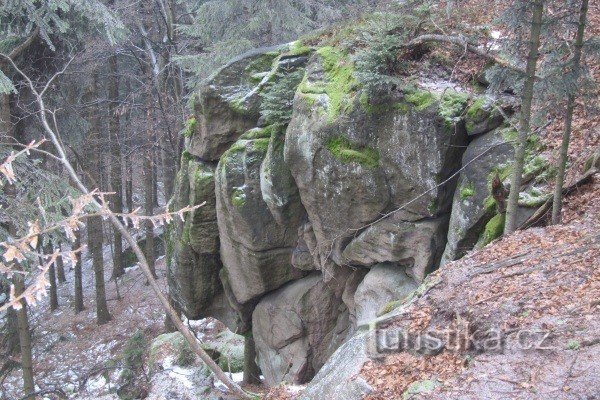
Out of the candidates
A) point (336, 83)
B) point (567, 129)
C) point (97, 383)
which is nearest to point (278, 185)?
point (336, 83)

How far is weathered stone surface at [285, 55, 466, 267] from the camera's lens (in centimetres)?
789

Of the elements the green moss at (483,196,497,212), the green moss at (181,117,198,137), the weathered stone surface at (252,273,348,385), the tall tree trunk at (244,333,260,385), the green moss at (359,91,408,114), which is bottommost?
the tall tree trunk at (244,333,260,385)

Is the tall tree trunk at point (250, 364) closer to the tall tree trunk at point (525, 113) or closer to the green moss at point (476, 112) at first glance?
the green moss at point (476, 112)

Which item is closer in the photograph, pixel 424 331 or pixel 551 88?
pixel 424 331

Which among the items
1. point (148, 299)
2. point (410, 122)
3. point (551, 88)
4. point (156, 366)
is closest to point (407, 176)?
point (410, 122)

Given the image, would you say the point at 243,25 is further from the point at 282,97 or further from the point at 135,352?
the point at 135,352

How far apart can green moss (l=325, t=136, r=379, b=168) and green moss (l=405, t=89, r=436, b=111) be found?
3.28 ft

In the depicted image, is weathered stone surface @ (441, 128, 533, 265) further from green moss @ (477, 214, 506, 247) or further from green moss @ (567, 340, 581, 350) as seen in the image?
green moss @ (567, 340, 581, 350)

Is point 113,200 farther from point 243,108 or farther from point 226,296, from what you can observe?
point 243,108

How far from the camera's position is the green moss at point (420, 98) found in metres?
7.83

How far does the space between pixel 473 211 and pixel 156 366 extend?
324 inches

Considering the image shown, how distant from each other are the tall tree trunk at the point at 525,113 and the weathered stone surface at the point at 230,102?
19.4 feet

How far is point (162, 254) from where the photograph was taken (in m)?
24.0

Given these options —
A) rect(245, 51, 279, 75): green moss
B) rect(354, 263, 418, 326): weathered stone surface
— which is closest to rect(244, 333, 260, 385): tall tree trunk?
rect(354, 263, 418, 326): weathered stone surface
